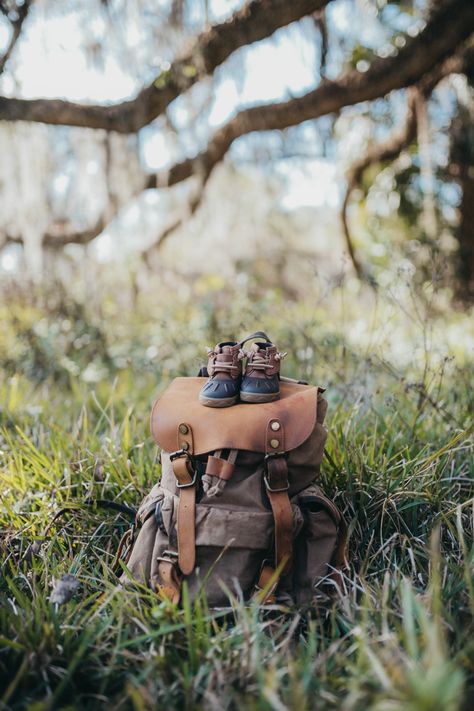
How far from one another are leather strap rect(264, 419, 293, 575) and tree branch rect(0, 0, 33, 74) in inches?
146

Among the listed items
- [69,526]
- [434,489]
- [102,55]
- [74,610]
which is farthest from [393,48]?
[74,610]

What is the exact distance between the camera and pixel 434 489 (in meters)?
2.15

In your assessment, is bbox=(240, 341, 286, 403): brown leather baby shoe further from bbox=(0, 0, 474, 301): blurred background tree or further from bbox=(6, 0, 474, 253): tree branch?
bbox=(6, 0, 474, 253): tree branch

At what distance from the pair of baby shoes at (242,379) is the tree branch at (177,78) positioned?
308 cm

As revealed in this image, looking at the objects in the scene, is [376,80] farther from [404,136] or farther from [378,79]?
[404,136]

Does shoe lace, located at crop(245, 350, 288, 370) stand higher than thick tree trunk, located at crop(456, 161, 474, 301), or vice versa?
thick tree trunk, located at crop(456, 161, 474, 301)

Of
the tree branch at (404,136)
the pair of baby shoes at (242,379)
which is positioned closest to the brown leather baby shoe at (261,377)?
the pair of baby shoes at (242,379)

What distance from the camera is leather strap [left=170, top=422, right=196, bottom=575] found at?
170 centimetres

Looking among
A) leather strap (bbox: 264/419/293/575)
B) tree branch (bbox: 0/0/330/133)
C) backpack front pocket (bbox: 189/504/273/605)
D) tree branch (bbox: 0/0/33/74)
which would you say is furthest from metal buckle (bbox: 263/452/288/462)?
tree branch (bbox: 0/0/33/74)

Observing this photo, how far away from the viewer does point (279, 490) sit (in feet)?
5.68

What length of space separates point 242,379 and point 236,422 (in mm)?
235

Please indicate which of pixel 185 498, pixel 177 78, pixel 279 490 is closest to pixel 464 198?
pixel 177 78

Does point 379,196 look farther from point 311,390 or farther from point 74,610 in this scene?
point 74,610

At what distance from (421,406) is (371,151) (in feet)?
15.0
